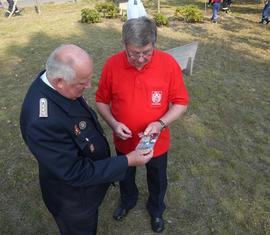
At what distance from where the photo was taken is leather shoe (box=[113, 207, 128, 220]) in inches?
163

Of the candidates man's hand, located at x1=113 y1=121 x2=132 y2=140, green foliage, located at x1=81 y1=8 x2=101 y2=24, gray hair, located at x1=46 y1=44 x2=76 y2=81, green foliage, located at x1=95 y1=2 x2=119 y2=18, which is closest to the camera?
gray hair, located at x1=46 y1=44 x2=76 y2=81

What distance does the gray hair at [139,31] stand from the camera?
2588mm

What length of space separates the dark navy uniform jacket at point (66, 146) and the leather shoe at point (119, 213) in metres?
1.55

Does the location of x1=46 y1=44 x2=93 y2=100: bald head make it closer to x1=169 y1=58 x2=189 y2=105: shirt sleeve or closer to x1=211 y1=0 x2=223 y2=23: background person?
x1=169 y1=58 x2=189 y2=105: shirt sleeve

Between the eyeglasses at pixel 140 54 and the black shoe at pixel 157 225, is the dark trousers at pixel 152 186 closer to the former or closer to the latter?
the black shoe at pixel 157 225

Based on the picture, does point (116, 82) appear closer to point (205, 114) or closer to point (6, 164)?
point (6, 164)

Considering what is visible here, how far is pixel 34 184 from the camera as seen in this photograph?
15.7 feet

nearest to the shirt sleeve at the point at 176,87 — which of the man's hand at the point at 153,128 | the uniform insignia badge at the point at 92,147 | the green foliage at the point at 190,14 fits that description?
the man's hand at the point at 153,128

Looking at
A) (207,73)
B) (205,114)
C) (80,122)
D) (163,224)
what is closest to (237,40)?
(207,73)

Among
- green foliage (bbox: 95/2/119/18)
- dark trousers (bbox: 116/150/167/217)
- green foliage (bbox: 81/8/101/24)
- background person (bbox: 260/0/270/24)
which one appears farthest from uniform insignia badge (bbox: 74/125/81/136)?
green foliage (bbox: 95/2/119/18)

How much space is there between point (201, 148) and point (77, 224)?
3.08 m

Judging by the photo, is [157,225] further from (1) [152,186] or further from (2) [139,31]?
(2) [139,31]

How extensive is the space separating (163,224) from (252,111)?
339 cm

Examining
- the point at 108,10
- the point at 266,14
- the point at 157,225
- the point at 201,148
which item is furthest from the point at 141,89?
the point at 108,10
